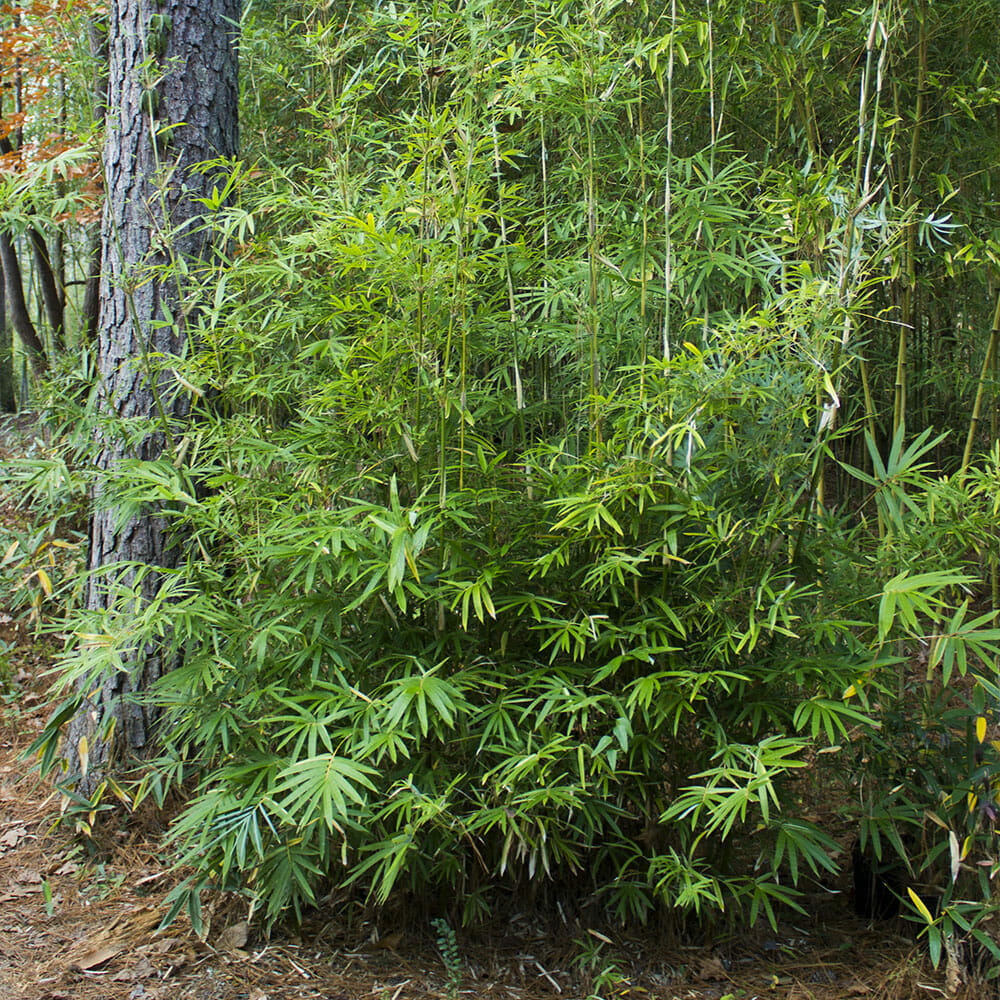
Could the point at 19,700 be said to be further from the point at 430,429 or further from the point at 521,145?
the point at 521,145

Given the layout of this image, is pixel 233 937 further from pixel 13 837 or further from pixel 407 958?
pixel 13 837

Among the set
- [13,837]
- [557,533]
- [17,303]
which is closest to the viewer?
→ [557,533]

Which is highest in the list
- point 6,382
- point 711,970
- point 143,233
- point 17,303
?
point 143,233

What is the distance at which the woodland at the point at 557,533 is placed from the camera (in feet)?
5.68

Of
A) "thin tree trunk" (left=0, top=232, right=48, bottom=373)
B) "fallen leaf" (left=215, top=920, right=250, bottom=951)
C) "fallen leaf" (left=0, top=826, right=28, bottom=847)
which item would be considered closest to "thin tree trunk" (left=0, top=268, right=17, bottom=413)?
"thin tree trunk" (left=0, top=232, right=48, bottom=373)

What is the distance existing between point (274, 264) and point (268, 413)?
0.40m

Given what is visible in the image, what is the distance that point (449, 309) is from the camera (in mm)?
1869

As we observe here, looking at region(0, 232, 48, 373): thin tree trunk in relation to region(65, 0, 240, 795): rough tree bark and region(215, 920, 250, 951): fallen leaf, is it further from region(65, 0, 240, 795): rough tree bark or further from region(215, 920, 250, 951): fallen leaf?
region(215, 920, 250, 951): fallen leaf

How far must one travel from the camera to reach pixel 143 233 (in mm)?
2455

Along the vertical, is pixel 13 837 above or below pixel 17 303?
below

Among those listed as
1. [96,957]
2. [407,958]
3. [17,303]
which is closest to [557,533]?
[407,958]

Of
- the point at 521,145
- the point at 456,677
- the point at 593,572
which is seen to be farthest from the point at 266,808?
the point at 521,145

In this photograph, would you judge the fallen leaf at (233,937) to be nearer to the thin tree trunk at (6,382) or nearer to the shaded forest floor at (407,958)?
the shaded forest floor at (407,958)

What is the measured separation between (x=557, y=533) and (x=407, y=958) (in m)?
0.99
